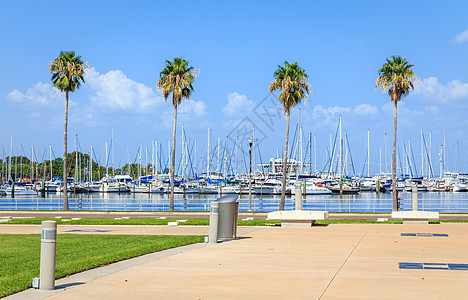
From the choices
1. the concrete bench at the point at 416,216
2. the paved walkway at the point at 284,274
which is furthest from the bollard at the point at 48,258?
the concrete bench at the point at 416,216

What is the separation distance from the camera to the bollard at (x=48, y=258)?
10672mm

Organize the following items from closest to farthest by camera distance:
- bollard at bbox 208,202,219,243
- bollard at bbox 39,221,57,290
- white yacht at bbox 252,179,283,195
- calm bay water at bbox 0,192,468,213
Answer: bollard at bbox 39,221,57,290, bollard at bbox 208,202,219,243, calm bay water at bbox 0,192,468,213, white yacht at bbox 252,179,283,195

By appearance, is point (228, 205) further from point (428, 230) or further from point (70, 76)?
point (70, 76)

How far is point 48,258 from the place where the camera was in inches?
423

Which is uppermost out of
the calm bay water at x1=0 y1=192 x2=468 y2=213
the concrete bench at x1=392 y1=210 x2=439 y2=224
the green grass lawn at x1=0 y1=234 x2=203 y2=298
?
the concrete bench at x1=392 y1=210 x2=439 y2=224

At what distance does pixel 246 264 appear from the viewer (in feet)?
46.5

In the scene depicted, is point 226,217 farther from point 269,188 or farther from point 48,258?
point 269,188

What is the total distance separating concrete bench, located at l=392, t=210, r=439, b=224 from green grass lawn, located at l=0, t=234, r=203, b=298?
1211 centimetres

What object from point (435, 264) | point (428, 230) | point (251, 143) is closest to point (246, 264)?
point (435, 264)

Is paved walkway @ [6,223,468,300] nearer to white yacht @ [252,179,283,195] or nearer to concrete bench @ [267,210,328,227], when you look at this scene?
concrete bench @ [267,210,328,227]

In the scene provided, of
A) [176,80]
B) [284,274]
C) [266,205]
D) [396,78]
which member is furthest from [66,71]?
[266,205]

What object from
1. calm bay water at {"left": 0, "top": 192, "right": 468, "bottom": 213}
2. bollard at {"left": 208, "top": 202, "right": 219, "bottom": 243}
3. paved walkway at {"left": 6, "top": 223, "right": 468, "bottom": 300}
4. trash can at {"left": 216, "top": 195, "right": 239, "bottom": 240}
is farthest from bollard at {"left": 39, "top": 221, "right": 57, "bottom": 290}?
calm bay water at {"left": 0, "top": 192, "right": 468, "bottom": 213}

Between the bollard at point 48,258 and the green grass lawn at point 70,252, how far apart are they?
462mm

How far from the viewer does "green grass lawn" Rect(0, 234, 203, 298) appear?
12294 millimetres
